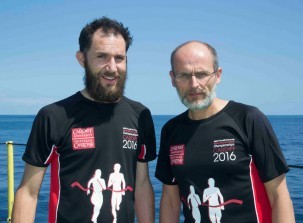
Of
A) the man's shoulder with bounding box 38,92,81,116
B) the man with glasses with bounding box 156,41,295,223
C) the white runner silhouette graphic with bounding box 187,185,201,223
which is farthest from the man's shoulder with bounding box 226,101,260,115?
the man's shoulder with bounding box 38,92,81,116

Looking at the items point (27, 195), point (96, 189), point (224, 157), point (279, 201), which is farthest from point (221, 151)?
point (27, 195)

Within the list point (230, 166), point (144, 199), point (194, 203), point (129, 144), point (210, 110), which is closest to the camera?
point (230, 166)

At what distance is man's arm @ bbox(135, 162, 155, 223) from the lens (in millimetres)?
3904

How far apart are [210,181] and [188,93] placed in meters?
0.85

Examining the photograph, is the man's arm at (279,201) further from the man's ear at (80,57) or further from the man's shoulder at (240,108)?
the man's ear at (80,57)

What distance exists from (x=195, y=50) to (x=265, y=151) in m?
1.12

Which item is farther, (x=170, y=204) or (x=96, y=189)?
(x=170, y=204)

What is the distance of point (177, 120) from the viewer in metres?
3.72

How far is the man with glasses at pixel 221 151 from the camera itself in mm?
3193

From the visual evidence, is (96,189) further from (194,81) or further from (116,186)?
(194,81)

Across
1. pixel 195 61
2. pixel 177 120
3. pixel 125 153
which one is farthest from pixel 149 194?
pixel 195 61

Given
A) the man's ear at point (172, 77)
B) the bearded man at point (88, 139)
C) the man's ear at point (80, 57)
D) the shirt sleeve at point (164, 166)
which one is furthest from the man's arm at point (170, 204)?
the man's ear at point (80, 57)

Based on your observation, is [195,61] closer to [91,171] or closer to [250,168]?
[250,168]

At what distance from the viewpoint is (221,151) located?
3.36m
